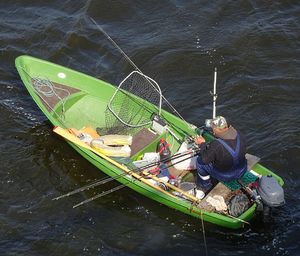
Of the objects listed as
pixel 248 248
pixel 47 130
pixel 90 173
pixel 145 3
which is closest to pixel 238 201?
pixel 248 248

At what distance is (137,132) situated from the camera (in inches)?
489

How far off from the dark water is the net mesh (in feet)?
3.92

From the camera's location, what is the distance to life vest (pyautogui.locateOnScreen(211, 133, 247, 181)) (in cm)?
988

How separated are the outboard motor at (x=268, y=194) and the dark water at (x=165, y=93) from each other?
2.90 ft

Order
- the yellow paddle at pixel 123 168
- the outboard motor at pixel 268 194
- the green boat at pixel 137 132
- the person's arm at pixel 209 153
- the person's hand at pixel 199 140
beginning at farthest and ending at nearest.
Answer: the person's hand at pixel 199 140 < the yellow paddle at pixel 123 168 < the green boat at pixel 137 132 < the person's arm at pixel 209 153 < the outboard motor at pixel 268 194

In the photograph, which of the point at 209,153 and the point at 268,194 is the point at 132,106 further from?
the point at 268,194

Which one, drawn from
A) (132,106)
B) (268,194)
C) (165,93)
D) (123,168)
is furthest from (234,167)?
(165,93)

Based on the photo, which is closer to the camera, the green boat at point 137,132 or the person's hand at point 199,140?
the green boat at point 137,132

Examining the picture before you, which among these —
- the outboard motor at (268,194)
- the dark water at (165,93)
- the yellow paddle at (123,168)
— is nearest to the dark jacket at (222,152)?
the outboard motor at (268,194)

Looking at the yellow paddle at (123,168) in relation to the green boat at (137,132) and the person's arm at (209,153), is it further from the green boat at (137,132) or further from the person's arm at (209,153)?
the person's arm at (209,153)

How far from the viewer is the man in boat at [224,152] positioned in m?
9.85

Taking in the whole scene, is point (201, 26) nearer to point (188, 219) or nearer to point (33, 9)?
point (33, 9)

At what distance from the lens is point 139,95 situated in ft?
42.4

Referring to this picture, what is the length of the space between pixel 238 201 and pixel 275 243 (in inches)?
45.0
